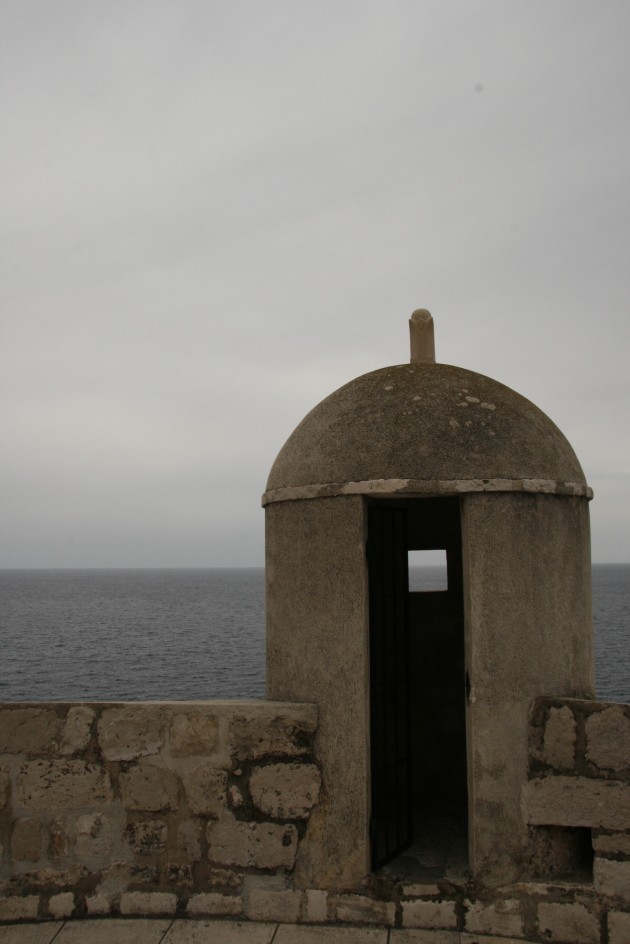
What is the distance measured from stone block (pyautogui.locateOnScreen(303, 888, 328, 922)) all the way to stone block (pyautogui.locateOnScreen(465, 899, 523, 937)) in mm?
614

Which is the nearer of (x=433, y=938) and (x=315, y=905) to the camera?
(x=433, y=938)

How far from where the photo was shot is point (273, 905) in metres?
3.47

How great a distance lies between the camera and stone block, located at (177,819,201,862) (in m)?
3.56

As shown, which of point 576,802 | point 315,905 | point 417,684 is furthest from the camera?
point 417,684

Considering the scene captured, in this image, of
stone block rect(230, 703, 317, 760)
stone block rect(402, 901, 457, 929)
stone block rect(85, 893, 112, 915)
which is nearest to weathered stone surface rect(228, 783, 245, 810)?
stone block rect(230, 703, 317, 760)

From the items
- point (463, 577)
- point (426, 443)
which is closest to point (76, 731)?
point (463, 577)

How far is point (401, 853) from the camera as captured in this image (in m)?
3.85

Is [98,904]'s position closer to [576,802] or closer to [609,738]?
[576,802]

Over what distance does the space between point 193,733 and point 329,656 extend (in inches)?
28.4

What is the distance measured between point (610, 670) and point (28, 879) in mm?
29167

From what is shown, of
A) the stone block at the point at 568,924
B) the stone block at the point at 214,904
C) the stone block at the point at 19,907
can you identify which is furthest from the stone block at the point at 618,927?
the stone block at the point at 19,907

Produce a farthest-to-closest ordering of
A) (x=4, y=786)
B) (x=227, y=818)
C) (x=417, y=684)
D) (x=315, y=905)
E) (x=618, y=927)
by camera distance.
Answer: (x=417, y=684) → (x=4, y=786) → (x=227, y=818) → (x=315, y=905) → (x=618, y=927)

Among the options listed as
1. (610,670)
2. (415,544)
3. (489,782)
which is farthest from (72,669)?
(489,782)

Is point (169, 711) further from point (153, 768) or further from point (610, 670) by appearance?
point (610, 670)
